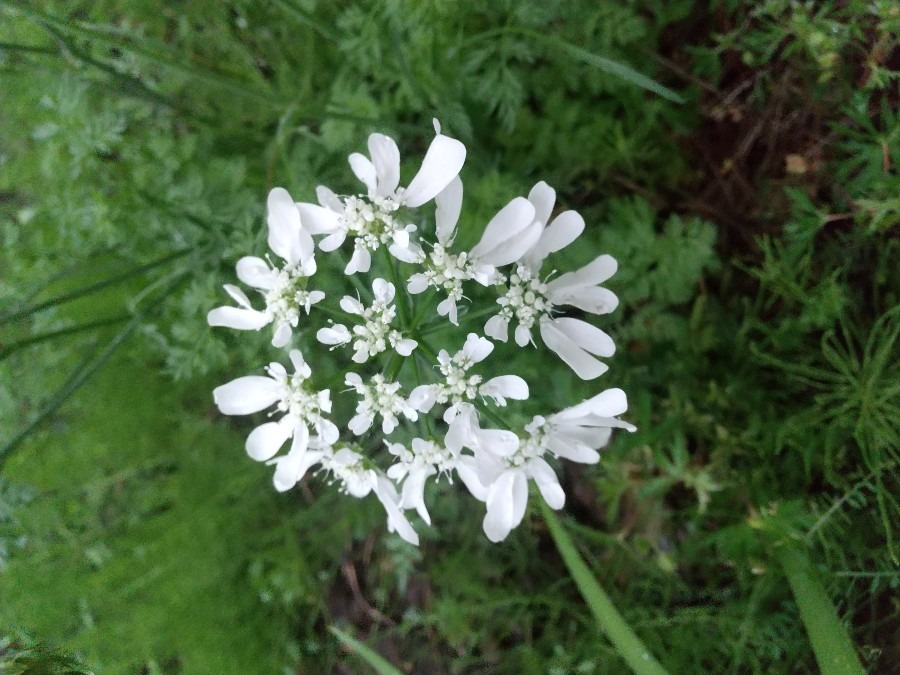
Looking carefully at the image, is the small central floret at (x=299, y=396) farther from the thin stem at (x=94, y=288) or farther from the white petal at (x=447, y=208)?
the thin stem at (x=94, y=288)

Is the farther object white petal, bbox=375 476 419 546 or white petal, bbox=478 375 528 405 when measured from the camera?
white petal, bbox=375 476 419 546

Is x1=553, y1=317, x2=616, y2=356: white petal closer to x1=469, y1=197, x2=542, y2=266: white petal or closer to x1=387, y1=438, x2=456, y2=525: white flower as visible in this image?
x1=469, y1=197, x2=542, y2=266: white petal

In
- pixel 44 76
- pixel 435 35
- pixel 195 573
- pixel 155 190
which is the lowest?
pixel 195 573

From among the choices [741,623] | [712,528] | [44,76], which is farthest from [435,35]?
[741,623]

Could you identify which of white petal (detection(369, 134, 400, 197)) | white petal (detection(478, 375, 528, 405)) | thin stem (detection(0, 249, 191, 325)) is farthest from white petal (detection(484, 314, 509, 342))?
thin stem (detection(0, 249, 191, 325))

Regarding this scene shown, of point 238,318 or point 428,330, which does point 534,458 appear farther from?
point 238,318

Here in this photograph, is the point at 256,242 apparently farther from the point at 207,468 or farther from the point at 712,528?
the point at 712,528
